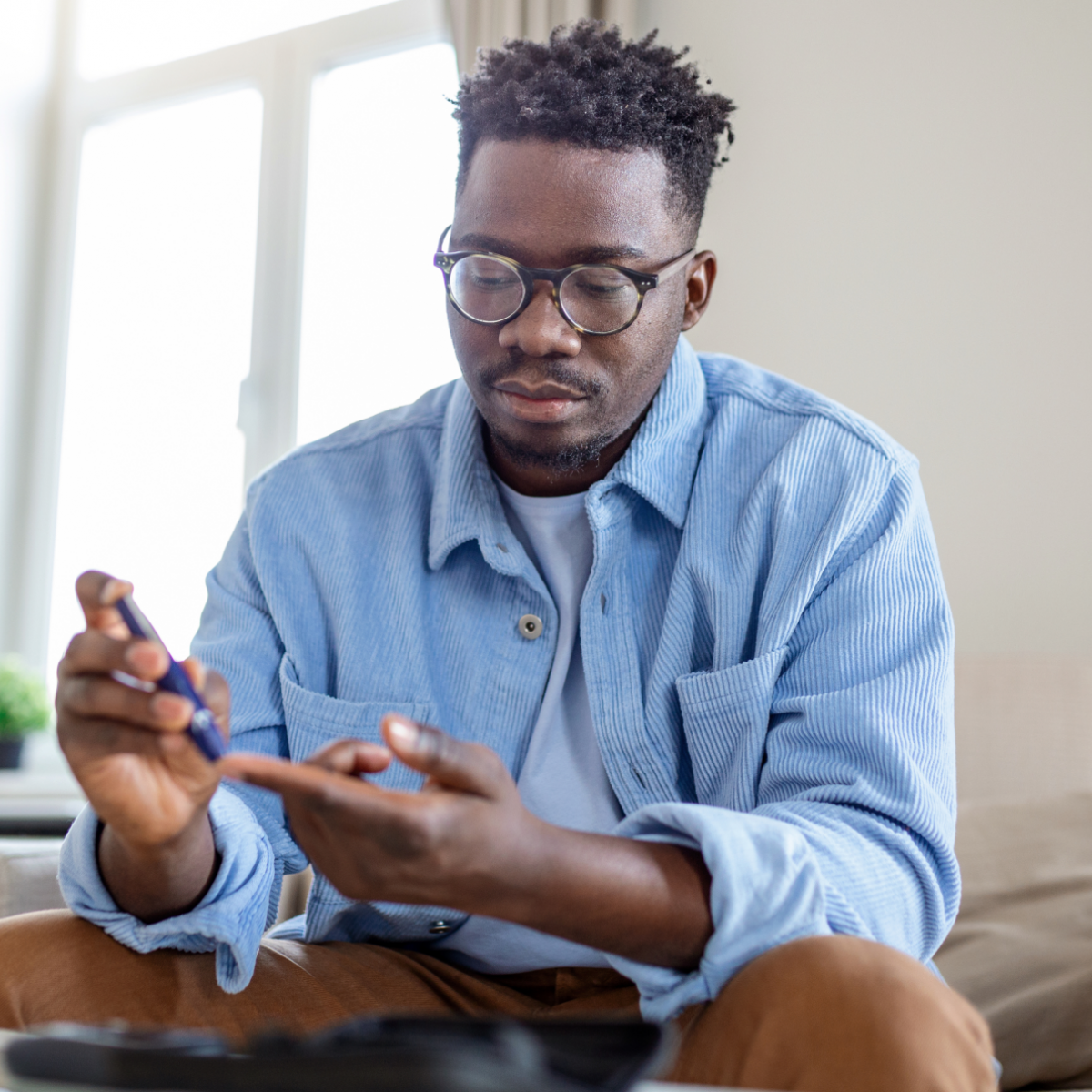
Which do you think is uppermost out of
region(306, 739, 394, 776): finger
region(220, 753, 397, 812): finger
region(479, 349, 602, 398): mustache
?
region(479, 349, 602, 398): mustache

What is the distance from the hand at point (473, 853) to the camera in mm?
628

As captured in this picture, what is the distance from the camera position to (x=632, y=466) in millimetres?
1193

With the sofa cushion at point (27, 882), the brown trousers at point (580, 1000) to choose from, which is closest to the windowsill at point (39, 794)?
the sofa cushion at point (27, 882)

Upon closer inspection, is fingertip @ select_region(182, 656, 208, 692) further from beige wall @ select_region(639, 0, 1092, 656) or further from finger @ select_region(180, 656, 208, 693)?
beige wall @ select_region(639, 0, 1092, 656)

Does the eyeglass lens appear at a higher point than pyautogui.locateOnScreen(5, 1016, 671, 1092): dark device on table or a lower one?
higher

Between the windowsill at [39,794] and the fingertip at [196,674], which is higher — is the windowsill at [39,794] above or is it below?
below

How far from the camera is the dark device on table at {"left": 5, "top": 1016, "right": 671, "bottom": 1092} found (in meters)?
0.40

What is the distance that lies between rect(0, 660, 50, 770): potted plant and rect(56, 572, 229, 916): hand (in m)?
2.38

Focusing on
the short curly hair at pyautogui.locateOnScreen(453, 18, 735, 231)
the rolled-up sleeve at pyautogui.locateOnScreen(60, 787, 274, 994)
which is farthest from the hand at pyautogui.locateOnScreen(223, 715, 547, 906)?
the short curly hair at pyautogui.locateOnScreen(453, 18, 735, 231)

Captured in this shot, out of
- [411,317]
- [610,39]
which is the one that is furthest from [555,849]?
[411,317]

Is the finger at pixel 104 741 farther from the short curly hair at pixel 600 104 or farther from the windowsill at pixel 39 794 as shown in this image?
the windowsill at pixel 39 794

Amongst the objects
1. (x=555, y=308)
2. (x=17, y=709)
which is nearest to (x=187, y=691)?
(x=555, y=308)

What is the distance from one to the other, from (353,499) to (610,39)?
595 mm

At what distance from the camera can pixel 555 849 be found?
72 centimetres
